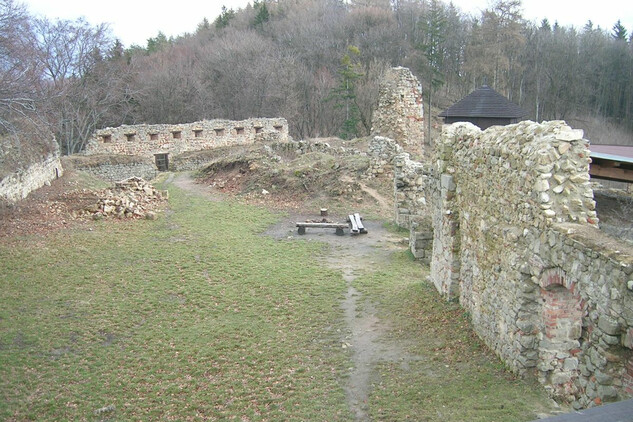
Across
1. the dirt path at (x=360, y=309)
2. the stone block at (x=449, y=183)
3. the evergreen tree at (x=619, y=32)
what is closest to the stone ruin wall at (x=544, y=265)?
the stone block at (x=449, y=183)

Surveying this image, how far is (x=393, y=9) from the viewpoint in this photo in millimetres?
61031

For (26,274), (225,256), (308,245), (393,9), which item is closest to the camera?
(26,274)

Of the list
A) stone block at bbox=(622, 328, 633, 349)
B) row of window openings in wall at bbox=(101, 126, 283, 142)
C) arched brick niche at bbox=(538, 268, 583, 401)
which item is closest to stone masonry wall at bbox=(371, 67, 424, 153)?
row of window openings in wall at bbox=(101, 126, 283, 142)

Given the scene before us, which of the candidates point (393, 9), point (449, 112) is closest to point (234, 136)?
point (449, 112)

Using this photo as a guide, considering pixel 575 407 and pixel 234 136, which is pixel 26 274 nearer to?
pixel 575 407

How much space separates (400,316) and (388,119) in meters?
16.9

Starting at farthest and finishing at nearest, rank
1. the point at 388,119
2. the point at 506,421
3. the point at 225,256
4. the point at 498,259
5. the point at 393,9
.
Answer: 1. the point at 393,9
2. the point at 388,119
3. the point at 225,256
4. the point at 498,259
5. the point at 506,421

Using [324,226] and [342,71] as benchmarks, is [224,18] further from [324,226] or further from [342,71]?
[324,226]

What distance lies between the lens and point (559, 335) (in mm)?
6172

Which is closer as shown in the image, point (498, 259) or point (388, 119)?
point (498, 259)

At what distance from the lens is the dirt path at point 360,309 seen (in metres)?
7.19

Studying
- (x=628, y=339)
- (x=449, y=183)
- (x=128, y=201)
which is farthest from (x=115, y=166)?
(x=628, y=339)

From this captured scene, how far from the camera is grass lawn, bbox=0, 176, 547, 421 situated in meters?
6.66

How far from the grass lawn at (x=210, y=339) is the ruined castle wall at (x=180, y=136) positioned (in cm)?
1674
